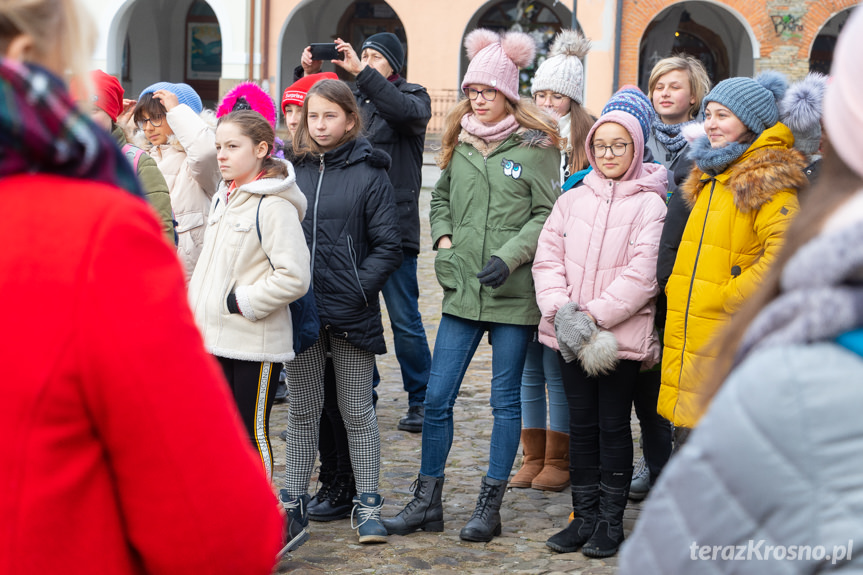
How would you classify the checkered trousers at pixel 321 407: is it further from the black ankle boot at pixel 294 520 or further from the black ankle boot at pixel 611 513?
the black ankle boot at pixel 611 513

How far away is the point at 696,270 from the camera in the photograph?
3797 mm

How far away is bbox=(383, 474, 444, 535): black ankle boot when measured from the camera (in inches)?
172

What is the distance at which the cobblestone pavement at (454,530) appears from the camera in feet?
13.2

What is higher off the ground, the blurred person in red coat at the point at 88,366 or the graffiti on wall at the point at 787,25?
the graffiti on wall at the point at 787,25

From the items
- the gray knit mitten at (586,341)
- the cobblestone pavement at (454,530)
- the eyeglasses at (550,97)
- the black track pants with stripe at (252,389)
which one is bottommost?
the cobblestone pavement at (454,530)

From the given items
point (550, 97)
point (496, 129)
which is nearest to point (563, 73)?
point (550, 97)

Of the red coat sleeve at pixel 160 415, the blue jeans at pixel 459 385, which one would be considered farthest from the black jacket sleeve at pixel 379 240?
the red coat sleeve at pixel 160 415

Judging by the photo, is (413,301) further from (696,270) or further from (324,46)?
(696,270)

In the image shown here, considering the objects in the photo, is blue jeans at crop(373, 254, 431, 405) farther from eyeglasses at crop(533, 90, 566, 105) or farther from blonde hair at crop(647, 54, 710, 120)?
blonde hair at crop(647, 54, 710, 120)

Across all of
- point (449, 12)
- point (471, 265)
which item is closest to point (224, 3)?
point (449, 12)

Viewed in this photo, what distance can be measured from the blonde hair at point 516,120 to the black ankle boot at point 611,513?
1.53 metres

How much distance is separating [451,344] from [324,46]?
2.35 metres

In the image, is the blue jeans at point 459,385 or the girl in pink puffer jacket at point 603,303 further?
the blue jeans at point 459,385

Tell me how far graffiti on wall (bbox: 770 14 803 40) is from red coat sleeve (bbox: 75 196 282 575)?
23.2 meters
